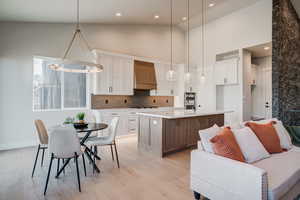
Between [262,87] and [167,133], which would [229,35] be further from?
[167,133]

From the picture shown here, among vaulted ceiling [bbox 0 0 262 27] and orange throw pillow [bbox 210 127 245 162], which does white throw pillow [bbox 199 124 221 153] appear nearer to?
orange throw pillow [bbox 210 127 245 162]

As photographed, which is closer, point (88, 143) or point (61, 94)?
point (88, 143)

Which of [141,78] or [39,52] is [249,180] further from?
[39,52]

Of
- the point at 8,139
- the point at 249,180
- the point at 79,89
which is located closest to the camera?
the point at 249,180

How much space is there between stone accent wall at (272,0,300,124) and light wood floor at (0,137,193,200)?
3302 millimetres

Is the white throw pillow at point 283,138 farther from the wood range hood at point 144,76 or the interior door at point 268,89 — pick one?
the interior door at point 268,89

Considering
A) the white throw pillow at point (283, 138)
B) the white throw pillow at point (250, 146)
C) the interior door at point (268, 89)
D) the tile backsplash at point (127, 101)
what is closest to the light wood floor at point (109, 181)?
the white throw pillow at point (250, 146)

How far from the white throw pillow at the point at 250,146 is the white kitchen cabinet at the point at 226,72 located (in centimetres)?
416

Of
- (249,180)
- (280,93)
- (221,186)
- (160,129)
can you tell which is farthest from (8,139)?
(280,93)

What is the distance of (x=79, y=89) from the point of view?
5234mm

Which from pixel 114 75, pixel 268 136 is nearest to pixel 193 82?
pixel 114 75

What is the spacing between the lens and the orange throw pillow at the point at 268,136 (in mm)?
2494

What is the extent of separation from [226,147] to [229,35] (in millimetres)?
5473

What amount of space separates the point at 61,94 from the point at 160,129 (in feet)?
10.4
